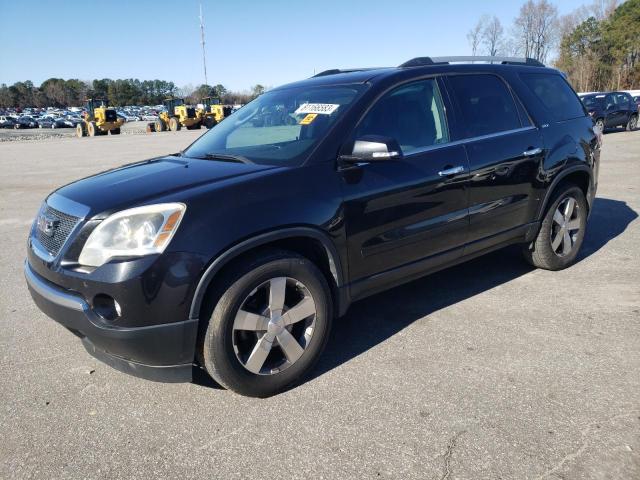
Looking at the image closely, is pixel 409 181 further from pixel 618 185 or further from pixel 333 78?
pixel 618 185

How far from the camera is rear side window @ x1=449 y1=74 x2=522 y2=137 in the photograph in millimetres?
3793

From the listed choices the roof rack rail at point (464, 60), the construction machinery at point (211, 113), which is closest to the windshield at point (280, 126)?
the roof rack rail at point (464, 60)

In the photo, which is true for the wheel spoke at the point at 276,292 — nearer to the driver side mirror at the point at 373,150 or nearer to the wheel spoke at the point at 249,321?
the wheel spoke at the point at 249,321

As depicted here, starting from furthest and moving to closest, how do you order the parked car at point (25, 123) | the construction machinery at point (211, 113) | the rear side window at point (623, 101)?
the parked car at point (25, 123) → the construction machinery at point (211, 113) → the rear side window at point (623, 101)

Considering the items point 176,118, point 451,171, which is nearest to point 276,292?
point 451,171

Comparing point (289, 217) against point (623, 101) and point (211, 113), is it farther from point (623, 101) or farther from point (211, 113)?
point (211, 113)

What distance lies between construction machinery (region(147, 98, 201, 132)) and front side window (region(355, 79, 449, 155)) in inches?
1395

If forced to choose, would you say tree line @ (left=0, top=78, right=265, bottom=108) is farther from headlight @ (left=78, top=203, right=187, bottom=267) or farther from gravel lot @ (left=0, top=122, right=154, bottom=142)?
headlight @ (left=78, top=203, right=187, bottom=267)

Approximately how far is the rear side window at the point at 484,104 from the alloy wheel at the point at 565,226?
100 centimetres

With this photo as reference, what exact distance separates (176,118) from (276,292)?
36.9 m

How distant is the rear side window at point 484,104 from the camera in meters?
3.79

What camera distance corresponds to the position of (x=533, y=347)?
333 cm

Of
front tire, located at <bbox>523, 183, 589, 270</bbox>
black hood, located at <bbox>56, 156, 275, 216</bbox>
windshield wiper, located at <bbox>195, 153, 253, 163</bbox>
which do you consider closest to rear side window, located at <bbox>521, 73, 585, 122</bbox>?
front tire, located at <bbox>523, 183, 589, 270</bbox>

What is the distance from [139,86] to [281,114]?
147 m
